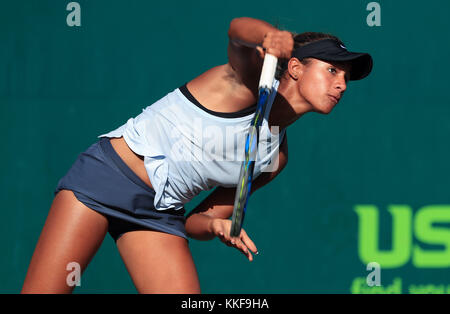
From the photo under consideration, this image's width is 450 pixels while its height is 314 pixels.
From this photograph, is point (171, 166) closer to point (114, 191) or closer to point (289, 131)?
point (114, 191)

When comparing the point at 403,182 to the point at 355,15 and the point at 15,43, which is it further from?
the point at 15,43

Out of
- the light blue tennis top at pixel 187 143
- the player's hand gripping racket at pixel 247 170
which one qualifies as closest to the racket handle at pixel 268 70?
the player's hand gripping racket at pixel 247 170

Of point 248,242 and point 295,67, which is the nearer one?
point 248,242

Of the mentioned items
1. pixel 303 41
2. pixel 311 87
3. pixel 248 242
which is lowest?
pixel 248 242

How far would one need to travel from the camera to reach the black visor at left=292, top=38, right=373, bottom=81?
6.16ft

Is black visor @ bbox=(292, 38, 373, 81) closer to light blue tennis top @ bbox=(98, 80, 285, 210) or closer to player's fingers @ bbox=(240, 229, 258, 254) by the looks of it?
light blue tennis top @ bbox=(98, 80, 285, 210)

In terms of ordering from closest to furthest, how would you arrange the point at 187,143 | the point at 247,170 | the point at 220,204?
the point at 247,170
the point at 187,143
the point at 220,204

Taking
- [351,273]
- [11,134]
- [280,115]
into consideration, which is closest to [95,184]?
[280,115]

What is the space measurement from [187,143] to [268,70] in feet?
1.26

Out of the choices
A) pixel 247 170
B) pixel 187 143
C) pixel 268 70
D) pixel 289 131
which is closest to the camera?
pixel 268 70

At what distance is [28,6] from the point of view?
3238 millimetres

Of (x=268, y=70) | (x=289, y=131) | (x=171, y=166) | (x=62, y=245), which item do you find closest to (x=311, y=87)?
(x=268, y=70)

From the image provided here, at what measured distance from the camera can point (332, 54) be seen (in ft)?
6.19

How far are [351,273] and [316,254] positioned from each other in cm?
21
